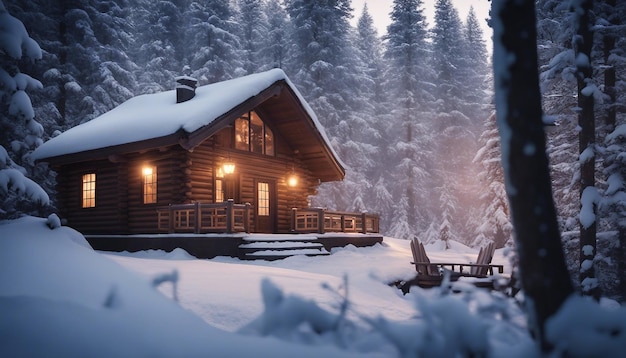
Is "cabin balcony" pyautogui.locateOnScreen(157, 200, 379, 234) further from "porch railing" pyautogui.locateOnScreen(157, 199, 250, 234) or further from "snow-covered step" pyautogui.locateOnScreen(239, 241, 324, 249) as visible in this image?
"snow-covered step" pyautogui.locateOnScreen(239, 241, 324, 249)

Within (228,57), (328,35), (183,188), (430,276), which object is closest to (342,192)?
(328,35)

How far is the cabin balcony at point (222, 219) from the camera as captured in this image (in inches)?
589

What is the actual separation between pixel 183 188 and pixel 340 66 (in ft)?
64.5

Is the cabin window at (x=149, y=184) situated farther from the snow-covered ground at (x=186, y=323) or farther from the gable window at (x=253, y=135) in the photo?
the snow-covered ground at (x=186, y=323)

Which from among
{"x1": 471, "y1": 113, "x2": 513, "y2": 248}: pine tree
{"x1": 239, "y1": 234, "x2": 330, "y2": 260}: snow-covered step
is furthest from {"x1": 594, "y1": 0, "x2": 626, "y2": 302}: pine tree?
{"x1": 239, "y1": 234, "x2": 330, "y2": 260}: snow-covered step

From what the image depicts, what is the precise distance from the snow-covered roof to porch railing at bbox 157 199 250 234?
2.54 m

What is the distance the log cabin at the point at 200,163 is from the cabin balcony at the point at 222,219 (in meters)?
0.04

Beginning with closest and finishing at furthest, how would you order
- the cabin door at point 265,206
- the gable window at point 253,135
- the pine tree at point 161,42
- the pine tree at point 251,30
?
the gable window at point 253,135 < the cabin door at point 265,206 < the pine tree at point 161,42 < the pine tree at point 251,30

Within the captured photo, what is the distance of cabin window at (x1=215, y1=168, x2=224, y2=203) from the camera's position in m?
17.7

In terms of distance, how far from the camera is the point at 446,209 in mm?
32312

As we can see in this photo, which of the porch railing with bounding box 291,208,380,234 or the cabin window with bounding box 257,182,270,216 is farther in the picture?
the cabin window with bounding box 257,182,270,216

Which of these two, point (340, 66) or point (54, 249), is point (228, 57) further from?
point (54, 249)

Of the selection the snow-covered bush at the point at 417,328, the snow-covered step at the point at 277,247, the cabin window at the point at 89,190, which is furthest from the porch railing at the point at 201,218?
the snow-covered bush at the point at 417,328

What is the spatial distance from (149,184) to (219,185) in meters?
2.63
